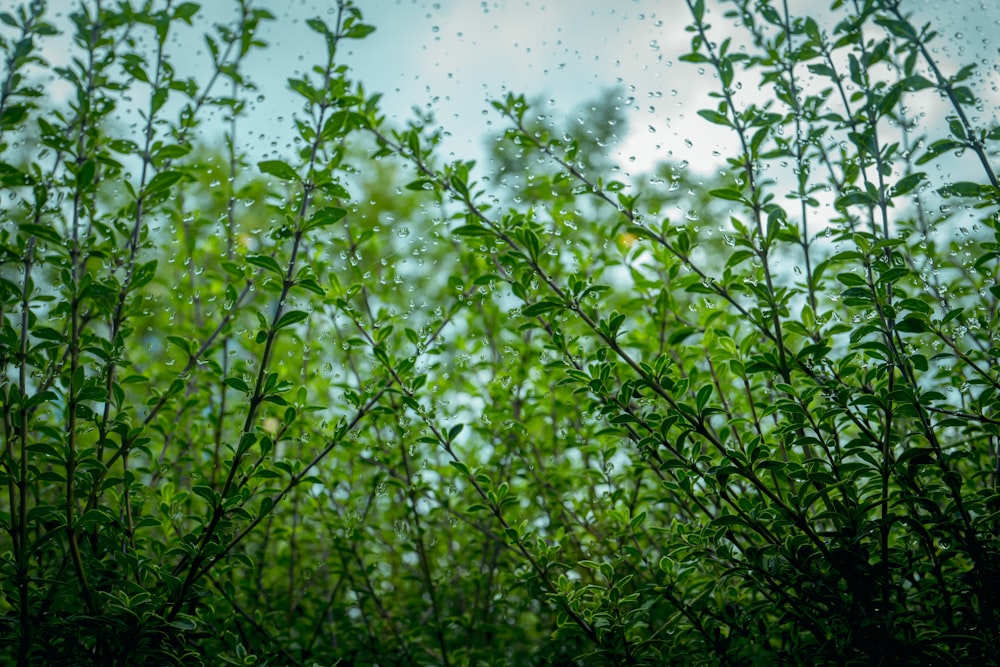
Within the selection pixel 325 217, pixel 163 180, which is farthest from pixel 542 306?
pixel 163 180

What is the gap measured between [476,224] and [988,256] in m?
1.15

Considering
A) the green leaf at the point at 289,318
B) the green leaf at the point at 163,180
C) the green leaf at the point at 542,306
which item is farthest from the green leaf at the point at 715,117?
the green leaf at the point at 163,180

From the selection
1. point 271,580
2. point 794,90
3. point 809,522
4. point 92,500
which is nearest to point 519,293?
point 809,522

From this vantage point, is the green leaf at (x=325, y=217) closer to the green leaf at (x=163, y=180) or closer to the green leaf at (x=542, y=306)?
the green leaf at (x=163, y=180)

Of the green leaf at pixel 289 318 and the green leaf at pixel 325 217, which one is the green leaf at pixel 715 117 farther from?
the green leaf at pixel 289 318

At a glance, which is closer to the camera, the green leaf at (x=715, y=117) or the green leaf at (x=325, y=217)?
the green leaf at (x=325, y=217)

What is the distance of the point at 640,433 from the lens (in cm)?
175

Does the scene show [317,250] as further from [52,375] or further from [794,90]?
[794,90]

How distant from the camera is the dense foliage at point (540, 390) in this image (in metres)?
1.51

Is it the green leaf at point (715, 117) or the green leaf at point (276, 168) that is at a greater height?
the green leaf at point (715, 117)

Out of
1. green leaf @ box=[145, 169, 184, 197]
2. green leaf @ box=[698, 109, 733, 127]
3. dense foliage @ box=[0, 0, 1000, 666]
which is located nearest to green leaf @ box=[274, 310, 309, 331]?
dense foliage @ box=[0, 0, 1000, 666]

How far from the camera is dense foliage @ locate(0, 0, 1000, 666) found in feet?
4.94

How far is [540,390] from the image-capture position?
2.33m

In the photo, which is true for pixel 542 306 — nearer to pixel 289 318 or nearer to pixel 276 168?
pixel 289 318
